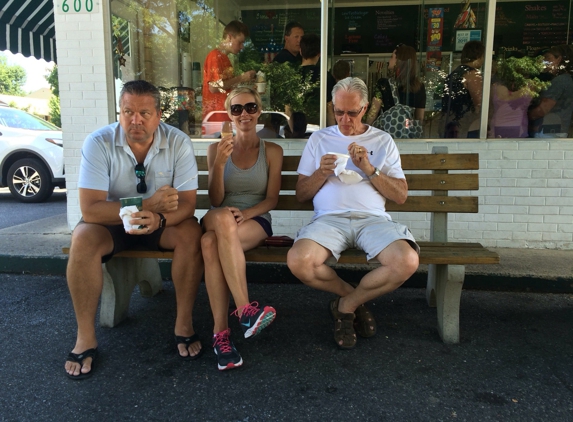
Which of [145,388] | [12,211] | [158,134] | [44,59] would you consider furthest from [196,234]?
[44,59]

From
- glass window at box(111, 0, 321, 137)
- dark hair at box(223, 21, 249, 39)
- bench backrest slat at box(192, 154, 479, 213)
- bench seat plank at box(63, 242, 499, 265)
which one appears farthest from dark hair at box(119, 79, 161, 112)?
dark hair at box(223, 21, 249, 39)

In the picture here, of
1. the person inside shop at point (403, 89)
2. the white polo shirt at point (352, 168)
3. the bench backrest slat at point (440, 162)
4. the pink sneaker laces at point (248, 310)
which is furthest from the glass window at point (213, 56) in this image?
the pink sneaker laces at point (248, 310)

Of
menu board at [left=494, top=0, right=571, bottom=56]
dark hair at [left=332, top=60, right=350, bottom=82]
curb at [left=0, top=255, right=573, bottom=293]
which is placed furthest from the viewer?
menu board at [left=494, top=0, right=571, bottom=56]

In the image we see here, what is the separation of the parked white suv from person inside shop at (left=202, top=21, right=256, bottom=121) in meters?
4.63

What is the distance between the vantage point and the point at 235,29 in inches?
204

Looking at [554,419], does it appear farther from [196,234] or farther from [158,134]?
[158,134]

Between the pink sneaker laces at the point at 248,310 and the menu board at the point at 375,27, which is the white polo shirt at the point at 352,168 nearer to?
the pink sneaker laces at the point at 248,310

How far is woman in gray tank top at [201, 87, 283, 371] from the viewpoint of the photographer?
8.58 ft

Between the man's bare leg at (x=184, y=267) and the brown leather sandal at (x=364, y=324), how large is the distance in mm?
970

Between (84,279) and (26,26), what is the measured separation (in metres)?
5.97

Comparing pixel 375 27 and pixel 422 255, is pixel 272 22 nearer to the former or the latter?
pixel 375 27

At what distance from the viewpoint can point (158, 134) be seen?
2.90m

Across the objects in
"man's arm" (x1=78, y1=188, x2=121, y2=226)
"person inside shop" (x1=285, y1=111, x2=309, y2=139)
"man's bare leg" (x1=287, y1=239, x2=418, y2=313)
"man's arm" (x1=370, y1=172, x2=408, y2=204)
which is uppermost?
"person inside shop" (x1=285, y1=111, x2=309, y2=139)

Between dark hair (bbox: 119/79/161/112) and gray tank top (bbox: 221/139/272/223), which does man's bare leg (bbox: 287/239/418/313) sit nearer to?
gray tank top (bbox: 221/139/272/223)
